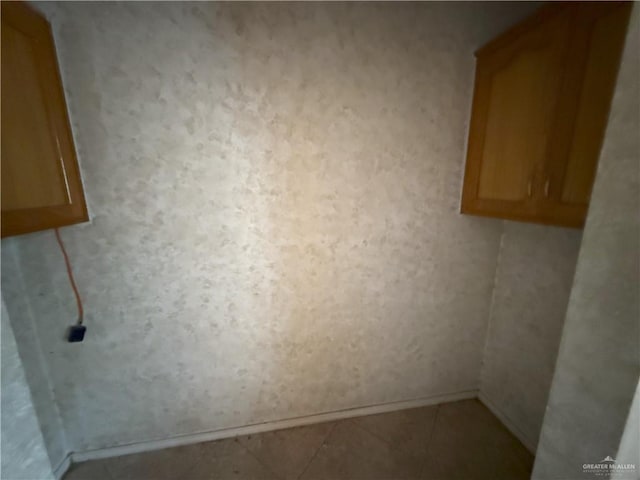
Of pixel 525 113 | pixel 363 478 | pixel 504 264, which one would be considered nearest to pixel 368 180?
pixel 525 113

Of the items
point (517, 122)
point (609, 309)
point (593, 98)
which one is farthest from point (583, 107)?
point (609, 309)

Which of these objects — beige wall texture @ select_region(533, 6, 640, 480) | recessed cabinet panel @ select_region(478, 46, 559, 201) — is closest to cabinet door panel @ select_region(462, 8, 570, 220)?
recessed cabinet panel @ select_region(478, 46, 559, 201)

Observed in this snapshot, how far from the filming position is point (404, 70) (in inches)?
48.1

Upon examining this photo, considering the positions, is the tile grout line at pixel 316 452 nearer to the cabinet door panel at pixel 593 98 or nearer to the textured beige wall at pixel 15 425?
the textured beige wall at pixel 15 425

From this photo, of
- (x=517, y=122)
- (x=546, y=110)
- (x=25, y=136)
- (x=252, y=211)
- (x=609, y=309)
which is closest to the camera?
(x=609, y=309)

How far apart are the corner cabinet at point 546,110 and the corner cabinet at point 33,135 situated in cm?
177

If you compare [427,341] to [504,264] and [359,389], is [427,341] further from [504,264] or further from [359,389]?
[504,264]

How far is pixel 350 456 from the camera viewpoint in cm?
135

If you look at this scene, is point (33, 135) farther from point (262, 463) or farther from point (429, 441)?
point (429, 441)

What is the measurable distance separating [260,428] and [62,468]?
3.06 feet

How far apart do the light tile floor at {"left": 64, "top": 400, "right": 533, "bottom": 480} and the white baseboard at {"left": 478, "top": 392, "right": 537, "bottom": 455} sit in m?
0.03

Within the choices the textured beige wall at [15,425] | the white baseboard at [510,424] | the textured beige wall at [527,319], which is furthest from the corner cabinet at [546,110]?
the textured beige wall at [15,425]

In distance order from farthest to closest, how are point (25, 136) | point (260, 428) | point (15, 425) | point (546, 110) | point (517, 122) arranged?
point (260, 428), point (517, 122), point (546, 110), point (25, 136), point (15, 425)

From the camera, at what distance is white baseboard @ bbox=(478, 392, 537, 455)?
1373 mm
